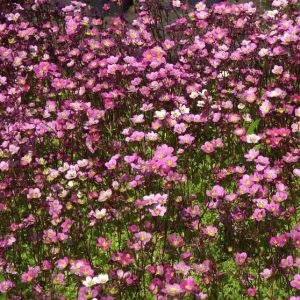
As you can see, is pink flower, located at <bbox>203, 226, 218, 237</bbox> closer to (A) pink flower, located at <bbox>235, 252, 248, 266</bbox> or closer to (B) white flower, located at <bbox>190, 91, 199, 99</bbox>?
(A) pink flower, located at <bbox>235, 252, 248, 266</bbox>

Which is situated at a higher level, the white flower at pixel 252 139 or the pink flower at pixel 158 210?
the pink flower at pixel 158 210

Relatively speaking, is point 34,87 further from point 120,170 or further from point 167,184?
point 167,184

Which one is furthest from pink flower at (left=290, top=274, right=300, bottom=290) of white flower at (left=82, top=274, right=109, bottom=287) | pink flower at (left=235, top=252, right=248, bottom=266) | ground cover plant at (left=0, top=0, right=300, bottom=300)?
white flower at (left=82, top=274, right=109, bottom=287)

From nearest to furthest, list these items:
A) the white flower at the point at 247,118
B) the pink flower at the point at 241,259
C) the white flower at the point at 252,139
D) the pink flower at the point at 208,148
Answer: the pink flower at the point at 241,259, the pink flower at the point at 208,148, the white flower at the point at 252,139, the white flower at the point at 247,118

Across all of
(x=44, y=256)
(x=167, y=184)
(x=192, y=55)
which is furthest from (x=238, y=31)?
(x=44, y=256)

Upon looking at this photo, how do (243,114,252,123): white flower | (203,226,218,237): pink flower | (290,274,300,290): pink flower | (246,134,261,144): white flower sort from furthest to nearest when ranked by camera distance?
1. (243,114,252,123): white flower
2. (246,134,261,144): white flower
3. (203,226,218,237): pink flower
4. (290,274,300,290): pink flower

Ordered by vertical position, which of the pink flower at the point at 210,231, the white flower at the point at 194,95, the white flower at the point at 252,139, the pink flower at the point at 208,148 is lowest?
the pink flower at the point at 210,231

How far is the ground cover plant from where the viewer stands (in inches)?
188

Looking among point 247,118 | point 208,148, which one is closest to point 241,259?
point 208,148

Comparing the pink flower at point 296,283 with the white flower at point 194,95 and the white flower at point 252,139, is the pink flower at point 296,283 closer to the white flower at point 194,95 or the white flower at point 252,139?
the white flower at point 252,139

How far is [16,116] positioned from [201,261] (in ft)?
→ 7.97

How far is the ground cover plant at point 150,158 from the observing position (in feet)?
15.7

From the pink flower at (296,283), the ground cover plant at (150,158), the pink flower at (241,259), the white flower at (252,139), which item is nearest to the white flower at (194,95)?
the ground cover plant at (150,158)

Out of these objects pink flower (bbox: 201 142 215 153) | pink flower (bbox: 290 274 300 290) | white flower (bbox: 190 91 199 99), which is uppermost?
white flower (bbox: 190 91 199 99)
